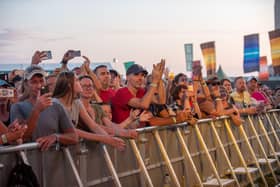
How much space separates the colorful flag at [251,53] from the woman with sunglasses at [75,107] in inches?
623

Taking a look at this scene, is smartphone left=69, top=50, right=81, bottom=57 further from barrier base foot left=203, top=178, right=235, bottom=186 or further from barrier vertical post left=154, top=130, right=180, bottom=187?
barrier base foot left=203, top=178, right=235, bottom=186

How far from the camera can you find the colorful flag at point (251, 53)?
2147cm

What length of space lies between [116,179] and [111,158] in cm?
49

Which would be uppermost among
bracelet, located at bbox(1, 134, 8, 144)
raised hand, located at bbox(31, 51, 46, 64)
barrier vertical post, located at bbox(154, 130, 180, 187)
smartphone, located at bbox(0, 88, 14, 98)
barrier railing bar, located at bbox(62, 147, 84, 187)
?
raised hand, located at bbox(31, 51, 46, 64)

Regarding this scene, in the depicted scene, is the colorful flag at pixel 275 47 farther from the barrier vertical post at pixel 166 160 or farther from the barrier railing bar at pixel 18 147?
the barrier railing bar at pixel 18 147

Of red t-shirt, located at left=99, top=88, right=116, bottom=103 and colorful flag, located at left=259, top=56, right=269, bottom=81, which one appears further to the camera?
colorful flag, located at left=259, top=56, right=269, bottom=81

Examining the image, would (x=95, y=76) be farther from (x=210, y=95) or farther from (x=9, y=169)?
(x=9, y=169)

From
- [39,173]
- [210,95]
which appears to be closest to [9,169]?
[39,173]

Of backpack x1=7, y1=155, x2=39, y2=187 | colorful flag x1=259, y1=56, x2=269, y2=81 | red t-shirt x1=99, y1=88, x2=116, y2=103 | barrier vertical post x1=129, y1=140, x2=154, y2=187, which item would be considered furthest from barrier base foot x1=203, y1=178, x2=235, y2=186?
colorful flag x1=259, y1=56, x2=269, y2=81

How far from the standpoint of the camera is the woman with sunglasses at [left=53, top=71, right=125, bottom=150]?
6160 mm

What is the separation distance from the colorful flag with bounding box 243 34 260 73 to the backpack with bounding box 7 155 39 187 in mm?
17351

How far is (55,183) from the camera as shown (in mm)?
5641

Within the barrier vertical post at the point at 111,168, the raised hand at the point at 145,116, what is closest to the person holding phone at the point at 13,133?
the barrier vertical post at the point at 111,168

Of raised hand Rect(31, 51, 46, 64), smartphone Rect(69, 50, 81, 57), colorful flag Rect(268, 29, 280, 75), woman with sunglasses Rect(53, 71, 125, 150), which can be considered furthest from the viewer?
colorful flag Rect(268, 29, 280, 75)
